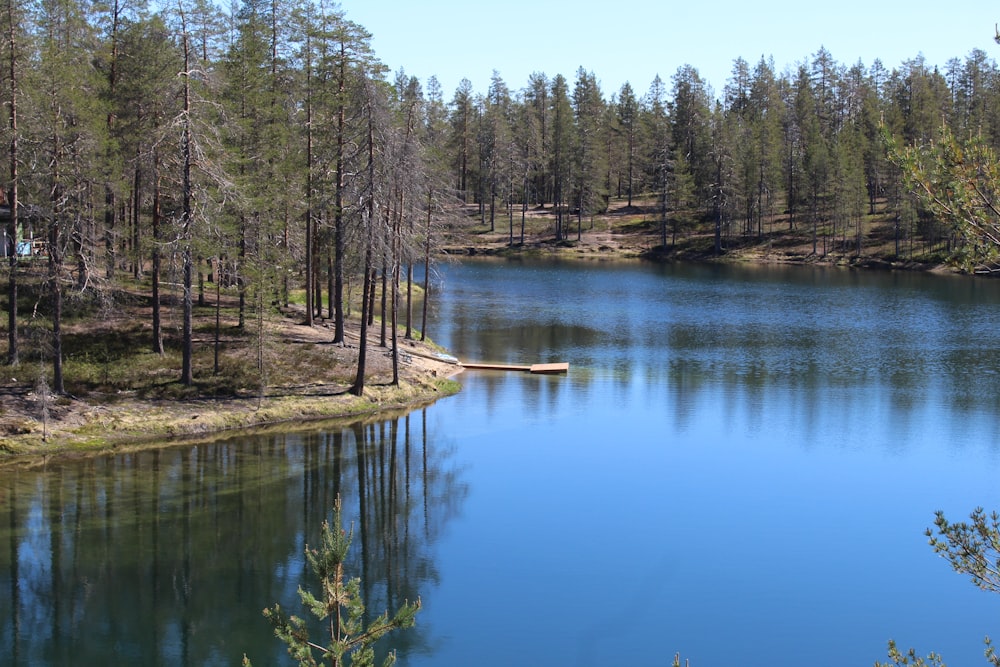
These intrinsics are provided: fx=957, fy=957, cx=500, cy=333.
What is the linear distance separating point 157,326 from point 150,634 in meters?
18.9

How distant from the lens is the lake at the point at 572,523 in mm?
19984

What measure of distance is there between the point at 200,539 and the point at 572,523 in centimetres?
987

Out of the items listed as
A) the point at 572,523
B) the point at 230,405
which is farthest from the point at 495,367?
the point at 572,523

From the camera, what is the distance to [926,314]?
6456cm

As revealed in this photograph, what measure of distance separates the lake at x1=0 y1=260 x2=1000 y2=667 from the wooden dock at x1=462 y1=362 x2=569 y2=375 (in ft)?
1.73

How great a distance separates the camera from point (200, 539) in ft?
80.5

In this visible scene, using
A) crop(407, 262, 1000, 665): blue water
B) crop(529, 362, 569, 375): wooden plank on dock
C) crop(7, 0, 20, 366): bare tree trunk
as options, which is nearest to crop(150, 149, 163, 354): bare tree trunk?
crop(7, 0, 20, 366): bare tree trunk

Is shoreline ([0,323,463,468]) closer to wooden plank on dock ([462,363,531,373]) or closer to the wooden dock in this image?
wooden plank on dock ([462,363,531,373])

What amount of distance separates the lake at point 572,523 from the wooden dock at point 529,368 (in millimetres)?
528

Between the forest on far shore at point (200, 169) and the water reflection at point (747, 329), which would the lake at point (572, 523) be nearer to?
the water reflection at point (747, 329)

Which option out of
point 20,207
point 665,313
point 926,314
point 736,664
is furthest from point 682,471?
point 926,314

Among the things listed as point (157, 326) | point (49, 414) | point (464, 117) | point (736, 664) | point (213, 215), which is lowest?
point (736, 664)

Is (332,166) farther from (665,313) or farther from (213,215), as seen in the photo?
(665,313)

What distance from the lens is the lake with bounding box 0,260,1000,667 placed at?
65.6ft
